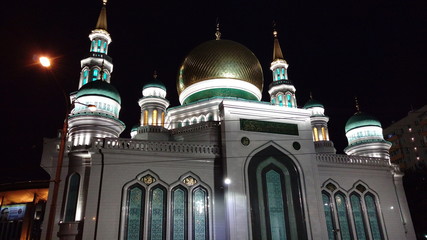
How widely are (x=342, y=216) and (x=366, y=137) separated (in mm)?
7178

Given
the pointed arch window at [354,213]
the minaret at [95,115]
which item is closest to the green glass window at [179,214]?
the minaret at [95,115]

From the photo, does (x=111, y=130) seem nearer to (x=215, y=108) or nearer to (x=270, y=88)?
(x=215, y=108)

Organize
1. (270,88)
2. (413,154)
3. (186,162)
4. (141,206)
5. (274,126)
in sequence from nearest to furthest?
(141,206) → (186,162) → (274,126) → (270,88) → (413,154)

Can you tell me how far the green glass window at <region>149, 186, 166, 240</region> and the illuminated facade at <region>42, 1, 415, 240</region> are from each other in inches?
1.5

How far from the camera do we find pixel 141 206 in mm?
12695

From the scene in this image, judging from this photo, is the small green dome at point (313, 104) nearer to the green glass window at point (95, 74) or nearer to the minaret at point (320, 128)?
the minaret at point (320, 128)

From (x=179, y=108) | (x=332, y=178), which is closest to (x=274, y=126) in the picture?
(x=332, y=178)

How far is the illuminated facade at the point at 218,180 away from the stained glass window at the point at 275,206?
0.14ft

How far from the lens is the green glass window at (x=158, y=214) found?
41.0 feet

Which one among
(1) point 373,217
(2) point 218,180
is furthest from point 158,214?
(1) point 373,217

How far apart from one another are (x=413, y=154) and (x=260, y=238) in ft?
117

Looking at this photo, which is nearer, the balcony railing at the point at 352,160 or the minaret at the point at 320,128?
the balcony railing at the point at 352,160

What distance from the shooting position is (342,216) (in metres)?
15.9

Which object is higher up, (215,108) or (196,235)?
(215,108)
